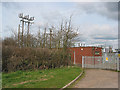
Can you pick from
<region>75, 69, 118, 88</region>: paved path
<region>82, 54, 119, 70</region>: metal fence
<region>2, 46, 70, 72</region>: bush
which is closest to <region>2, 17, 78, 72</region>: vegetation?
<region>2, 46, 70, 72</region>: bush

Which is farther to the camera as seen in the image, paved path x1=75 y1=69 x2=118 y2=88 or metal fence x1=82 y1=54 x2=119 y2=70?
metal fence x1=82 y1=54 x2=119 y2=70

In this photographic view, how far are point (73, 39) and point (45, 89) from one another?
16.5m

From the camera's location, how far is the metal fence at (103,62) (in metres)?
16.4

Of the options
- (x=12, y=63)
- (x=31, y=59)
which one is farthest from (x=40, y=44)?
(x=12, y=63)

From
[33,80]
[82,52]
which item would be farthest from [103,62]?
[33,80]

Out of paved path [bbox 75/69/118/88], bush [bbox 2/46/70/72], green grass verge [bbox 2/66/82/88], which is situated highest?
bush [bbox 2/46/70/72]

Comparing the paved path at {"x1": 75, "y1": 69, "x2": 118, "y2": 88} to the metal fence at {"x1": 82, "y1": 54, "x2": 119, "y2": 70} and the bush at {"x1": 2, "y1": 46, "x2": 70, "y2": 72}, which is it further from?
the bush at {"x1": 2, "y1": 46, "x2": 70, "y2": 72}

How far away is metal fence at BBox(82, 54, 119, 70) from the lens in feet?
53.6

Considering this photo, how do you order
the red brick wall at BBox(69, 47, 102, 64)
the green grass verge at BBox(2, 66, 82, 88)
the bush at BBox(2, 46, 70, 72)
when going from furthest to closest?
the red brick wall at BBox(69, 47, 102, 64) → the bush at BBox(2, 46, 70, 72) → the green grass verge at BBox(2, 66, 82, 88)

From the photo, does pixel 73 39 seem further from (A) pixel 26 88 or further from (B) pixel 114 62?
(A) pixel 26 88

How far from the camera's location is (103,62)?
18.1 meters

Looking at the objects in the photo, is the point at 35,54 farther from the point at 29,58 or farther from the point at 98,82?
the point at 98,82

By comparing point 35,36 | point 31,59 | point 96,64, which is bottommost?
point 96,64

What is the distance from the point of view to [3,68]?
11.4m
